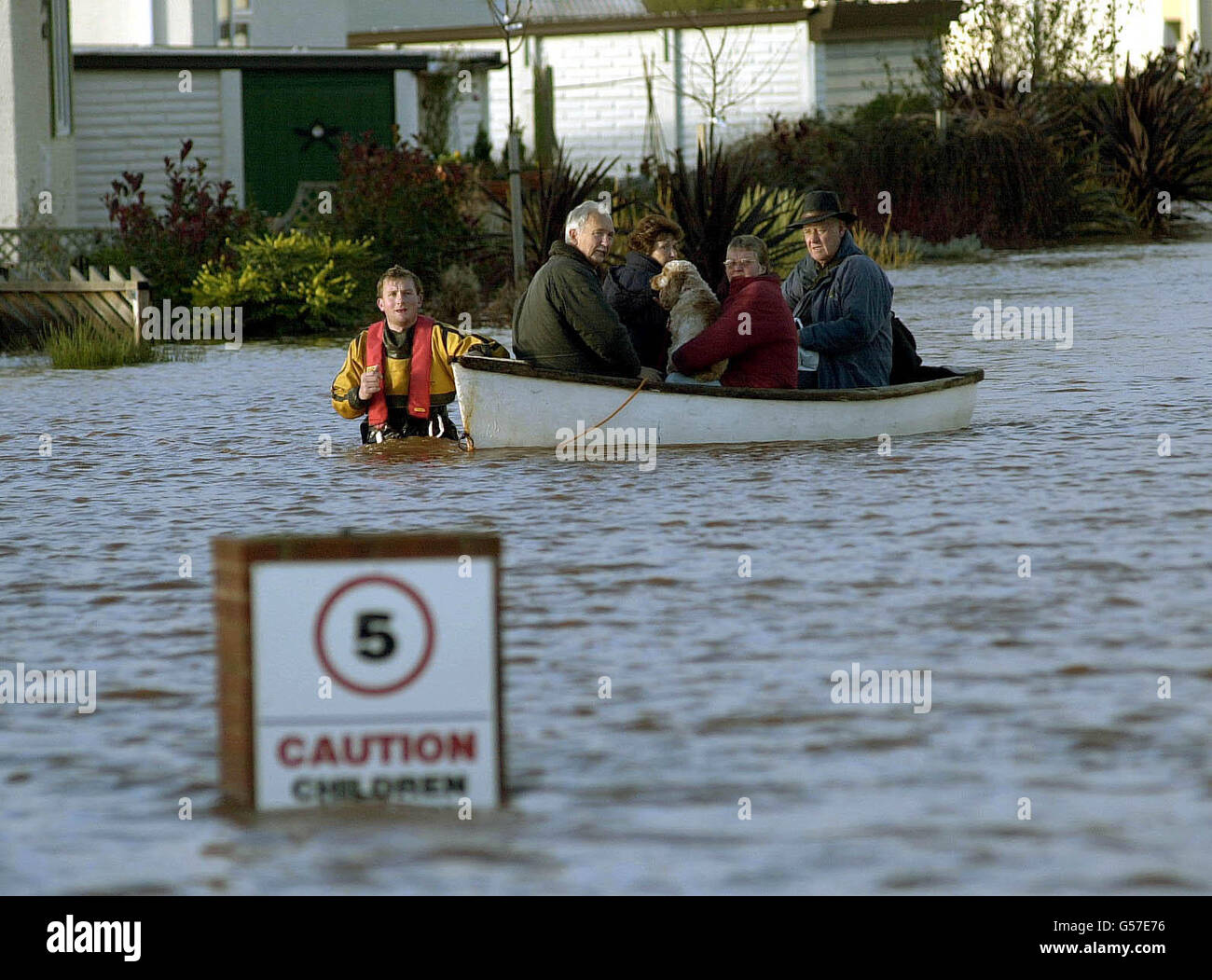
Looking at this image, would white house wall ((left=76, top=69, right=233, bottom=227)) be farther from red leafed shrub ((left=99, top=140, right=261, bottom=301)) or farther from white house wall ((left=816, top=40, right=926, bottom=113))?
white house wall ((left=816, top=40, right=926, bottom=113))

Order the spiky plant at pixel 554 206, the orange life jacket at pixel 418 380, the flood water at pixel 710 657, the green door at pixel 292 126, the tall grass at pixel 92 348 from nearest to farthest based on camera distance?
1. the flood water at pixel 710 657
2. the orange life jacket at pixel 418 380
3. the tall grass at pixel 92 348
4. the spiky plant at pixel 554 206
5. the green door at pixel 292 126

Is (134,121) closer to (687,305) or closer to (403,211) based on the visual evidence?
(403,211)

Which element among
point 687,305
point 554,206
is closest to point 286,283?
point 554,206

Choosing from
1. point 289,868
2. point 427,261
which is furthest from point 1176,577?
point 427,261

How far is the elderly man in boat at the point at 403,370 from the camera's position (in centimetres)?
1175

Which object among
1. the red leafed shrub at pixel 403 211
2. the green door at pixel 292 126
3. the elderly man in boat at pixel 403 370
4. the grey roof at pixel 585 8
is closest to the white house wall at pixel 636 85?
the grey roof at pixel 585 8

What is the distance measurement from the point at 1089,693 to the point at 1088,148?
33.0 meters

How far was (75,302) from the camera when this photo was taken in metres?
20.8

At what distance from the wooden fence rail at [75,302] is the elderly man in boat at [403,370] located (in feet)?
29.3

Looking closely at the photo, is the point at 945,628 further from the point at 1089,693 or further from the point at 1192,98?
the point at 1192,98

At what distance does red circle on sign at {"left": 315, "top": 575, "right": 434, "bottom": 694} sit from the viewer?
477 centimetres

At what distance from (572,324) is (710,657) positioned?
561 cm

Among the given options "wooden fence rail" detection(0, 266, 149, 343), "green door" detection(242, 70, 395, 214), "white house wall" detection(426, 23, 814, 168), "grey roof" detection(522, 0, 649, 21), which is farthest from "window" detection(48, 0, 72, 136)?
"grey roof" detection(522, 0, 649, 21)

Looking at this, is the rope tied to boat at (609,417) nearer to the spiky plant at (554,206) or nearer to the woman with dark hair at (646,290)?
the woman with dark hair at (646,290)
